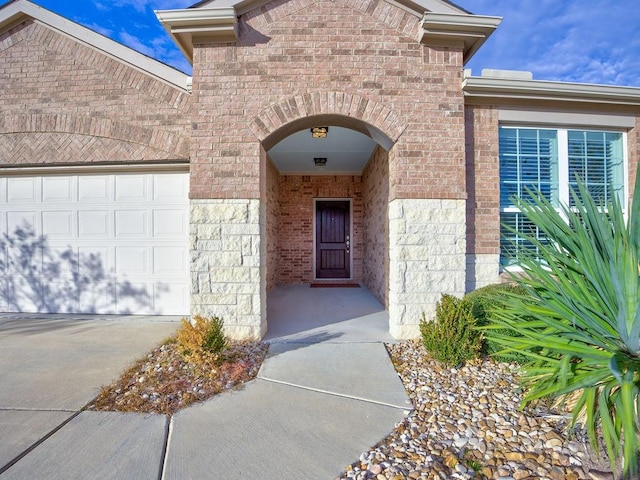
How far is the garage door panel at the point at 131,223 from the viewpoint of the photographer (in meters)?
4.46

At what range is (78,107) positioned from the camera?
13.9ft

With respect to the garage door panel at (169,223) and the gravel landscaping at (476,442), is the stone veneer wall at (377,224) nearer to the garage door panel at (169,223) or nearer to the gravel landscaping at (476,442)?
the gravel landscaping at (476,442)

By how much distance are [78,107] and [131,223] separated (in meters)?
1.82

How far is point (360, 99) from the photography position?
364cm

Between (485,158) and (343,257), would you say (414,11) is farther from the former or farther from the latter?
(343,257)

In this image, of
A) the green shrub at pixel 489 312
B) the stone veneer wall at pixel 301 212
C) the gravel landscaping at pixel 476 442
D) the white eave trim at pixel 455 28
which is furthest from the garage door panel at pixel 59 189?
the green shrub at pixel 489 312

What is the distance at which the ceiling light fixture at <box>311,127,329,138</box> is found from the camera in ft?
15.9

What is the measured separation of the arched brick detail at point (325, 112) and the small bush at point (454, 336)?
220cm

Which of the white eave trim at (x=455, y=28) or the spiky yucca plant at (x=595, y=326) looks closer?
the spiky yucca plant at (x=595, y=326)

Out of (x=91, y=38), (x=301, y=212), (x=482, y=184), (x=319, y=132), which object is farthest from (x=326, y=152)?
(x=91, y=38)

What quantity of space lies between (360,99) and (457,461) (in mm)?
3667

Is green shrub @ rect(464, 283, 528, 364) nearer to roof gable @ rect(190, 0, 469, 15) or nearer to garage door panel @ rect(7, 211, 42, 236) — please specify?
roof gable @ rect(190, 0, 469, 15)

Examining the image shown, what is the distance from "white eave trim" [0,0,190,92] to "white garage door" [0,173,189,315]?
1419 mm

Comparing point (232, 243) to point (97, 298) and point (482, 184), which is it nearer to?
point (97, 298)
